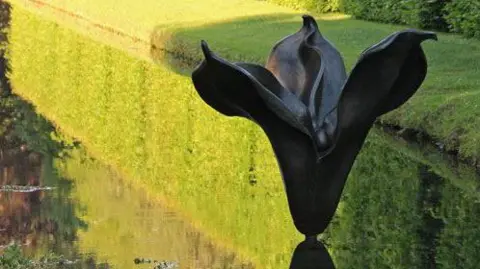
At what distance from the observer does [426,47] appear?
18344mm

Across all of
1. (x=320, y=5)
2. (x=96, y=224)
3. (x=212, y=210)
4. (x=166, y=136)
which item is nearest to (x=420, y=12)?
(x=320, y=5)

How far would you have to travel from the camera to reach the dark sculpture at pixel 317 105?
112 inches

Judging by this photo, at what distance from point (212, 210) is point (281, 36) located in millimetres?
12119

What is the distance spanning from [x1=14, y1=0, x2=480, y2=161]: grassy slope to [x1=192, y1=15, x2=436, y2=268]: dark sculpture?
9.24m

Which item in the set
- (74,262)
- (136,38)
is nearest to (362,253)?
(74,262)

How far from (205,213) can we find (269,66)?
26.3ft

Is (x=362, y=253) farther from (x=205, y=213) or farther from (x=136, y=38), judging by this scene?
(x=136, y=38)

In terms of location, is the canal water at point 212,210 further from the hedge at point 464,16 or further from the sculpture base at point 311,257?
the sculpture base at point 311,257

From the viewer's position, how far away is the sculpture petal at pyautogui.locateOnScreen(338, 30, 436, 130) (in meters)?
2.82

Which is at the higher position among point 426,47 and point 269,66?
point 426,47

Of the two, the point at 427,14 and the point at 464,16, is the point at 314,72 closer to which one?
the point at 464,16

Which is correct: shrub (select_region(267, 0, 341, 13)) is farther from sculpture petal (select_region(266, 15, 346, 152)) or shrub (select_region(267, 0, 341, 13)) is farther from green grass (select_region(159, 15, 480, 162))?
sculpture petal (select_region(266, 15, 346, 152))

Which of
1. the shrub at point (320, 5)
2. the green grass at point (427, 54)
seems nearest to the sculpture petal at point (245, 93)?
the green grass at point (427, 54)

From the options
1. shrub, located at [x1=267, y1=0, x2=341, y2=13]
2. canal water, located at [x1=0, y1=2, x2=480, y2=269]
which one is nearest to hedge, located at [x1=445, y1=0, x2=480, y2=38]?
canal water, located at [x1=0, y1=2, x2=480, y2=269]
